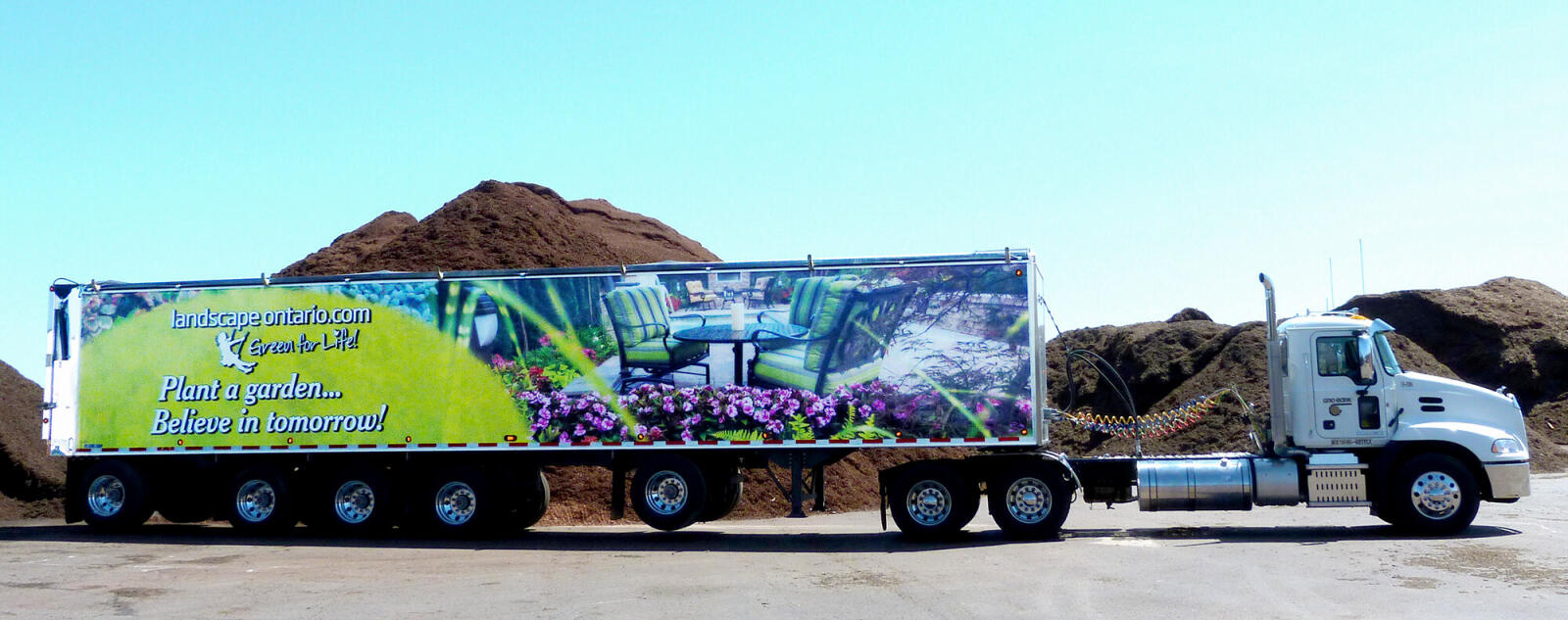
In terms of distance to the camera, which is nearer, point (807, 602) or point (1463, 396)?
point (807, 602)

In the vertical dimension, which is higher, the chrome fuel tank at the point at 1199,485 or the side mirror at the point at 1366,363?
the side mirror at the point at 1366,363

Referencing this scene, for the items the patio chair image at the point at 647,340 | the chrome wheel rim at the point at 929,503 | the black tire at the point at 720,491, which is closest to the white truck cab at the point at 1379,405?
the chrome wheel rim at the point at 929,503

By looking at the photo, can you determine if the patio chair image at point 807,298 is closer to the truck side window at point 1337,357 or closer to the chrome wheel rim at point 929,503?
the chrome wheel rim at point 929,503

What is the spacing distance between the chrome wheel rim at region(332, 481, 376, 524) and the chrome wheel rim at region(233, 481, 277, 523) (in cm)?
101

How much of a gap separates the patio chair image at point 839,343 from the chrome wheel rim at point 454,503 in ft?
14.5

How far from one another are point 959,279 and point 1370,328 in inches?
203

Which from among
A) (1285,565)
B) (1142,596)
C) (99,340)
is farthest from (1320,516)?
(99,340)

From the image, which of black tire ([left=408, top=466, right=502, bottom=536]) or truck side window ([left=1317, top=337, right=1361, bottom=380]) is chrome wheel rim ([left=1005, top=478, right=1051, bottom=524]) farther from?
black tire ([left=408, top=466, right=502, bottom=536])

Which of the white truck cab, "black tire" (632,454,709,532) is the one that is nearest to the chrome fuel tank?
the white truck cab

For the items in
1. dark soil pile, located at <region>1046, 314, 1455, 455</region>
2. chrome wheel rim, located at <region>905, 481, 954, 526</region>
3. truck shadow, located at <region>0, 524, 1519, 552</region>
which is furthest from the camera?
dark soil pile, located at <region>1046, 314, 1455, 455</region>

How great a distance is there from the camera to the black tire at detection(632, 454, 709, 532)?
50.6ft

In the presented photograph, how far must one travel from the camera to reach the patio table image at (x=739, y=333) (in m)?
15.4

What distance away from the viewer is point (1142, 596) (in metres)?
10.1

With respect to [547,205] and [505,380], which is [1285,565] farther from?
[547,205]
